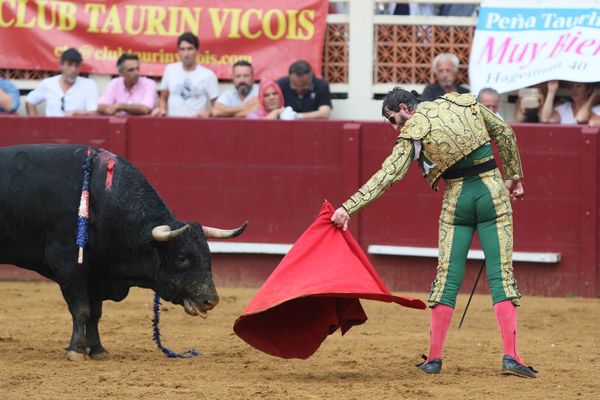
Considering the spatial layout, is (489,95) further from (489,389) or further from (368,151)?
(489,389)

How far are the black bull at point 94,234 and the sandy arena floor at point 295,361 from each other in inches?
13.5

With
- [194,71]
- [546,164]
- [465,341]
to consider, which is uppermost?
[194,71]

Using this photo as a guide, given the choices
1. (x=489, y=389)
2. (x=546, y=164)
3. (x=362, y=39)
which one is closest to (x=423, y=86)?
(x=362, y=39)

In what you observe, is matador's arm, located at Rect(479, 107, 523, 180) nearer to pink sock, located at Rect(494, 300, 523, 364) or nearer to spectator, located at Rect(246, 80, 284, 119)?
pink sock, located at Rect(494, 300, 523, 364)

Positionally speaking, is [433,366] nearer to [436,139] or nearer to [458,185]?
[458,185]

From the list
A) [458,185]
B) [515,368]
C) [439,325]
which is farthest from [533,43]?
[515,368]

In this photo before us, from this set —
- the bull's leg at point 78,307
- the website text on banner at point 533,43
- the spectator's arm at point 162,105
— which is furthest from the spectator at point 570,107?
the bull's leg at point 78,307

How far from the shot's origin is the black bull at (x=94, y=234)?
7.27 meters

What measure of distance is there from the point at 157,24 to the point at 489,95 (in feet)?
9.07

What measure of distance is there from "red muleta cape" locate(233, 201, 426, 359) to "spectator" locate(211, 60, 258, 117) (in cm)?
383

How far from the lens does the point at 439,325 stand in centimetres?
678

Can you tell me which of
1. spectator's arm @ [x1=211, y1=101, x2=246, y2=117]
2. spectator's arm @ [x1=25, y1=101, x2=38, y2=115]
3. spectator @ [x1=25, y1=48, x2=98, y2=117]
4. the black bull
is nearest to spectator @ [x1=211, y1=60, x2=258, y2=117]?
spectator's arm @ [x1=211, y1=101, x2=246, y2=117]

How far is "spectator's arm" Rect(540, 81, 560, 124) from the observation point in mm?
10281

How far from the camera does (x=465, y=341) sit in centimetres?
805
